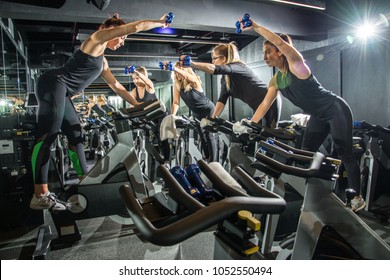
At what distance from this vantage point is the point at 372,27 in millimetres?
2820

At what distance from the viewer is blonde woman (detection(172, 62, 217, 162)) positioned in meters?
3.05

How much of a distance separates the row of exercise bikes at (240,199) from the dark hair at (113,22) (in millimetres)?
801

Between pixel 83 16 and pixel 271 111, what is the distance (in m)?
2.09

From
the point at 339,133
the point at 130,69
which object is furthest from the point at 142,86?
the point at 339,133

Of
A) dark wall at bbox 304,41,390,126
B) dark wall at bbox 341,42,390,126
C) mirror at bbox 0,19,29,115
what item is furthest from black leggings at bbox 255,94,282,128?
mirror at bbox 0,19,29,115

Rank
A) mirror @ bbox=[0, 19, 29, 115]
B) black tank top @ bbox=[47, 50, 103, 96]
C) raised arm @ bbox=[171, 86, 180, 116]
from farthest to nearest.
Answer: raised arm @ bbox=[171, 86, 180, 116] → mirror @ bbox=[0, 19, 29, 115] → black tank top @ bbox=[47, 50, 103, 96]

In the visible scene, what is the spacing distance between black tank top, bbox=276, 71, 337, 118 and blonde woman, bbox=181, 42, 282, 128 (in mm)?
237

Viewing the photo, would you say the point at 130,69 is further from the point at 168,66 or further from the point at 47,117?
the point at 47,117

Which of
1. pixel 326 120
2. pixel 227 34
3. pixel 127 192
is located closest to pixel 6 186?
pixel 127 192

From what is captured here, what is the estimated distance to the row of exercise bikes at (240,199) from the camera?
29.7 inches

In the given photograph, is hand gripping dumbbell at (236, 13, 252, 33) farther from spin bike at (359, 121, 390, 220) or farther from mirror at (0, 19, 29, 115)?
mirror at (0, 19, 29, 115)

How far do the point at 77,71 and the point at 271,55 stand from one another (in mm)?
1879

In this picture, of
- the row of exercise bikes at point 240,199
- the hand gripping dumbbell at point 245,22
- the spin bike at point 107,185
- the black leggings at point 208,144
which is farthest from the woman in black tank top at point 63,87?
the black leggings at point 208,144
